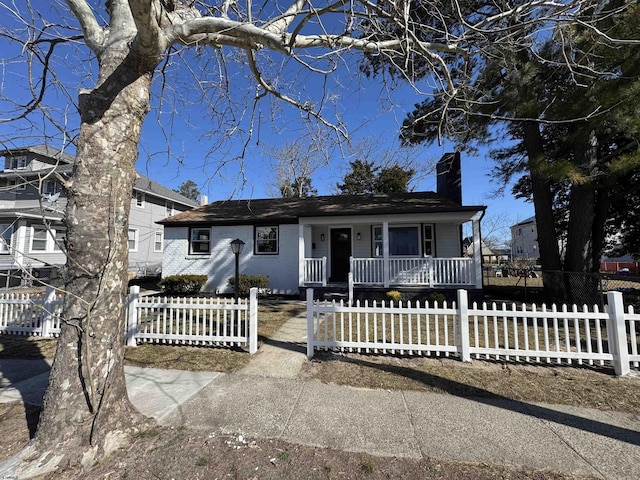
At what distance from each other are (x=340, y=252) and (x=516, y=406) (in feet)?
31.4

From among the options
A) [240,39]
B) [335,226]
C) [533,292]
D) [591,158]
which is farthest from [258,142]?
[533,292]

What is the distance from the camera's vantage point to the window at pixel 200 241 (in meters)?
13.1

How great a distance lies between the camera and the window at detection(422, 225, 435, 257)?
11695 mm

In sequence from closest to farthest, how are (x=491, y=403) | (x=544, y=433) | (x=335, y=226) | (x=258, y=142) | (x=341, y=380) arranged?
(x=544, y=433) → (x=491, y=403) → (x=341, y=380) → (x=258, y=142) → (x=335, y=226)

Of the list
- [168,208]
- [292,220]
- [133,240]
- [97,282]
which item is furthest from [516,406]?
[168,208]

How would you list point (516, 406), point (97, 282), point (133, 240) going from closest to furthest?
point (97, 282) → point (516, 406) → point (133, 240)

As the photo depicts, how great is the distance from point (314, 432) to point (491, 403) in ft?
6.88

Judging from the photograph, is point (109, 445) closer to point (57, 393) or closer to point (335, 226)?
point (57, 393)

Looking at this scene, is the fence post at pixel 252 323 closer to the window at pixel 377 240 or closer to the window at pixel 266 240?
the window at pixel 266 240

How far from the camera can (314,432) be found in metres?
2.84

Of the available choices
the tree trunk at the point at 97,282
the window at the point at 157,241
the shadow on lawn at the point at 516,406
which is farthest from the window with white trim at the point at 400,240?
the window at the point at 157,241

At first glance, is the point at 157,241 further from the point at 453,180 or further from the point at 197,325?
the point at 453,180

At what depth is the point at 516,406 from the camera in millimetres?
3352

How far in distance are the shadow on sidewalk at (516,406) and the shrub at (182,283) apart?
9.43 metres
